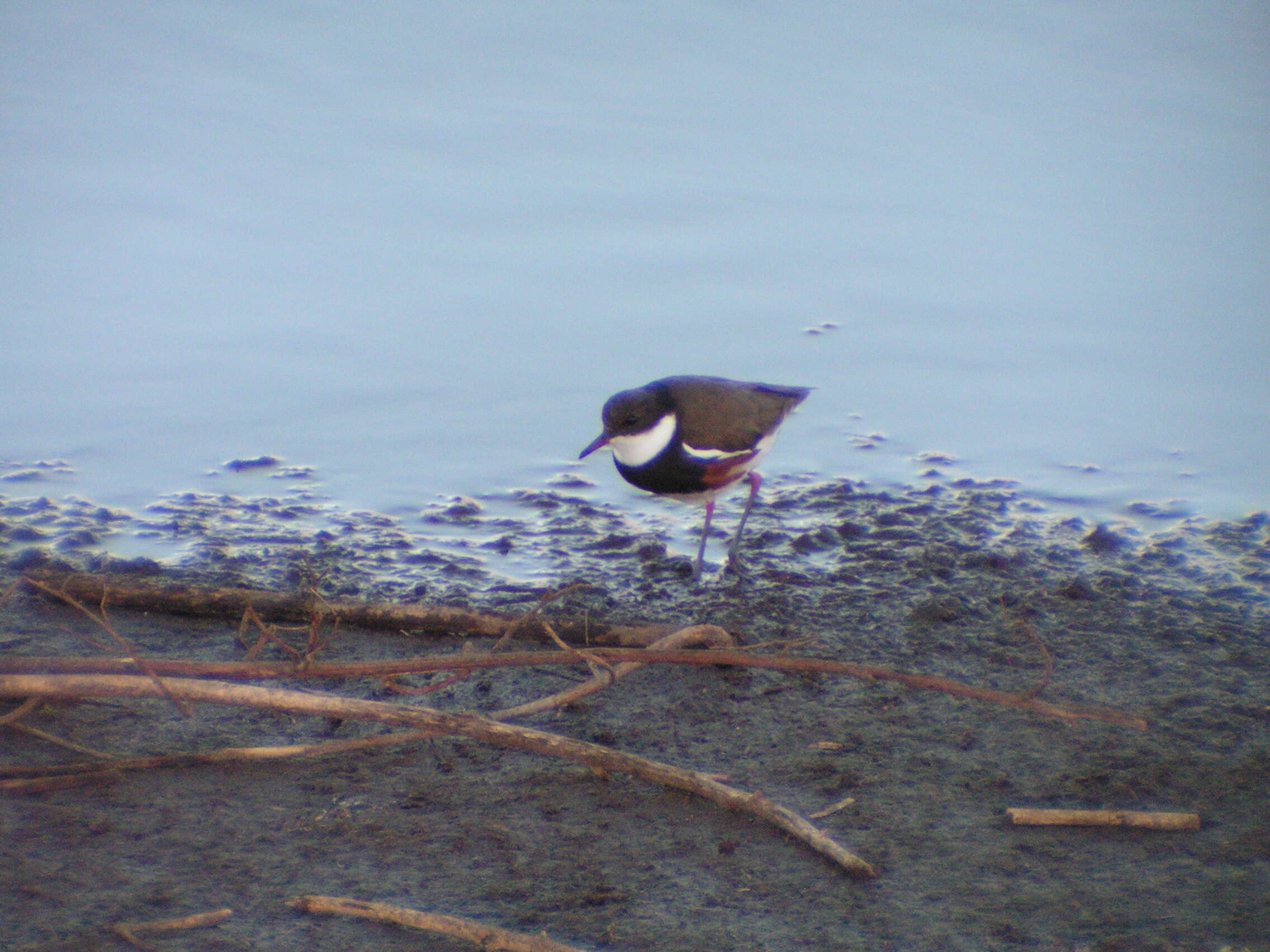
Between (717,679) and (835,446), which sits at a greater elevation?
(835,446)

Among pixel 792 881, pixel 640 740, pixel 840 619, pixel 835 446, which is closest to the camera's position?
pixel 792 881

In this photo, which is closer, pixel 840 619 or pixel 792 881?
pixel 792 881

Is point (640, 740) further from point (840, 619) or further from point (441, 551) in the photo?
point (441, 551)

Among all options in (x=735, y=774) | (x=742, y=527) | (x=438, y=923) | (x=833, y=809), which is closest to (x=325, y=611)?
(x=735, y=774)

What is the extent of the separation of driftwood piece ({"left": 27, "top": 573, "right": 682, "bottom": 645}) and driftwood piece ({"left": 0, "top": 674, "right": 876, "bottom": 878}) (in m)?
0.57

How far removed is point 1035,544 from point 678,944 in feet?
8.53

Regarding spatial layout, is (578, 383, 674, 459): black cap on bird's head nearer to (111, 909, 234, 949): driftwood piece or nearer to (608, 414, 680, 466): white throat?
(608, 414, 680, 466): white throat

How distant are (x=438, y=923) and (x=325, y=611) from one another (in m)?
1.41

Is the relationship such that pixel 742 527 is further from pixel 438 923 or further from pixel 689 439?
pixel 438 923

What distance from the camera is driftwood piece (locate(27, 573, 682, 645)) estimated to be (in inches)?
122

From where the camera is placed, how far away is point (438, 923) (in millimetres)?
1873

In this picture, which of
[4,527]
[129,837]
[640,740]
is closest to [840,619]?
[640,740]

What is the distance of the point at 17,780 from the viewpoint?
2.26 metres

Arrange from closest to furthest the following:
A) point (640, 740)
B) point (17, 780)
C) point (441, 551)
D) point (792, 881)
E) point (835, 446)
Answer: point (792, 881)
point (17, 780)
point (640, 740)
point (441, 551)
point (835, 446)
